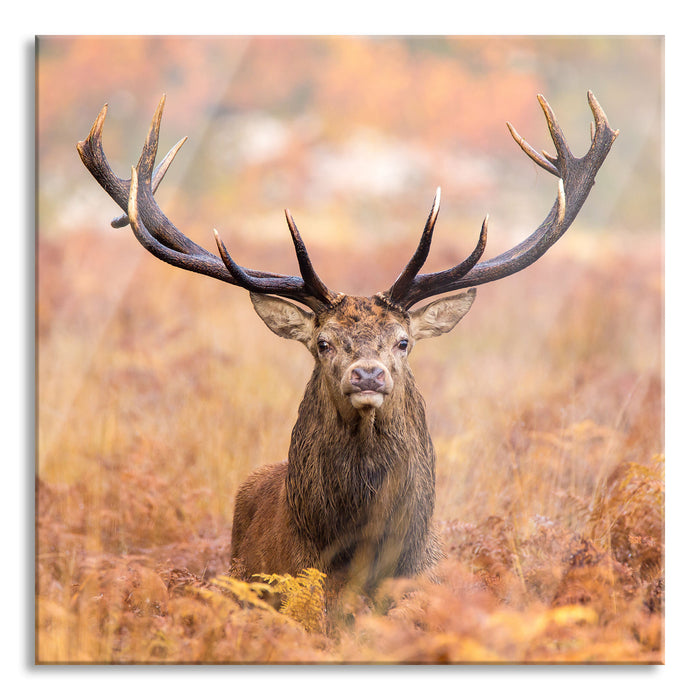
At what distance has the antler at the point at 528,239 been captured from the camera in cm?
403

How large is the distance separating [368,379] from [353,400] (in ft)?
0.36

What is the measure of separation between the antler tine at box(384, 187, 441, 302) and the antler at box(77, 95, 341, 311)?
0.90 feet

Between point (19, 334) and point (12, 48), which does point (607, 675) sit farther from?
point (12, 48)

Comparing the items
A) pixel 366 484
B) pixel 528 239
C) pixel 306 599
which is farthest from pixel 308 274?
pixel 306 599

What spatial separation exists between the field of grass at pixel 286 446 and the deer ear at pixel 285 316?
3.84ft

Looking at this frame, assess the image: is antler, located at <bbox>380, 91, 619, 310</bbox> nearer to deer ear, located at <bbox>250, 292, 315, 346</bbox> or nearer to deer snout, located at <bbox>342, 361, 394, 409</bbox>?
deer ear, located at <bbox>250, 292, 315, 346</bbox>

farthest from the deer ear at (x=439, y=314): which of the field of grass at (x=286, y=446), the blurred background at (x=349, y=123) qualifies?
the blurred background at (x=349, y=123)

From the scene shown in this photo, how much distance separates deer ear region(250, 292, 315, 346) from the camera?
167 inches

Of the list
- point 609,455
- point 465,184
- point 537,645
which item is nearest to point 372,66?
point 465,184

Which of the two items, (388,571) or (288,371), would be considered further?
(288,371)

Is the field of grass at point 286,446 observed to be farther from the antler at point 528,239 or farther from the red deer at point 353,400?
the antler at point 528,239

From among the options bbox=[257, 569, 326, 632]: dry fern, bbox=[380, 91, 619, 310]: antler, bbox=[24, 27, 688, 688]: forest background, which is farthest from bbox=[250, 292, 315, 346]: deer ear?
bbox=[24, 27, 688, 688]: forest background

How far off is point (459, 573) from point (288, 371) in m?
3.77
